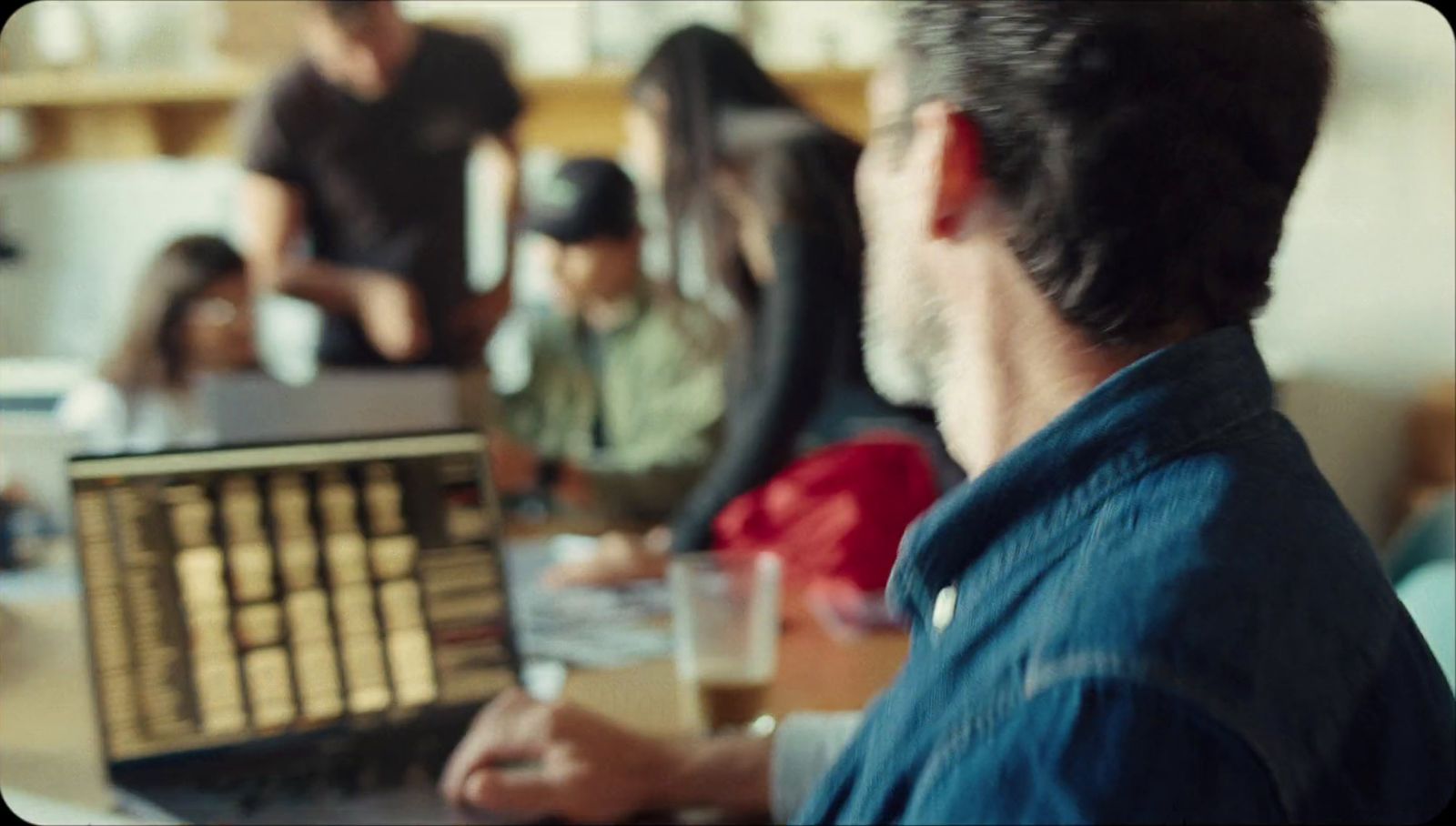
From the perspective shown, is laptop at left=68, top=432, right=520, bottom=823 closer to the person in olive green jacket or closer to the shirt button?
the shirt button

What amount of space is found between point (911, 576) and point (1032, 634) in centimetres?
12

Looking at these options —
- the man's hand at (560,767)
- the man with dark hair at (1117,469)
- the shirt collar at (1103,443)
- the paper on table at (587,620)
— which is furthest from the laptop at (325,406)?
the shirt collar at (1103,443)

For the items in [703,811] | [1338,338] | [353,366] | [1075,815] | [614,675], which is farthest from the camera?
[1338,338]

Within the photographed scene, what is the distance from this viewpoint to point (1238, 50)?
0.60m

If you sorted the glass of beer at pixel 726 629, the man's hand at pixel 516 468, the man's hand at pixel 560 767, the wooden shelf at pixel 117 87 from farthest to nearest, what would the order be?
the wooden shelf at pixel 117 87 → the man's hand at pixel 516 468 → the glass of beer at pixel 726 629 → the man's hand at pixel 560 767

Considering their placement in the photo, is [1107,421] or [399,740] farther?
[399,740]

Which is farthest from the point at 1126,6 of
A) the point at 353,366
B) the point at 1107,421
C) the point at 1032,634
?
the point at 353,366

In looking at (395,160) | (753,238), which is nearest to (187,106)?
(395,160)

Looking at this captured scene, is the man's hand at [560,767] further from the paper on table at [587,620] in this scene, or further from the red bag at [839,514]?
the red bag at [839,514]

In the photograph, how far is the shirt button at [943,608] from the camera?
0.59 meters

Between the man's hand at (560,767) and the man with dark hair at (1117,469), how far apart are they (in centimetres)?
26

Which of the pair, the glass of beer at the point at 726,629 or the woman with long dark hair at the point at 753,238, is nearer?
the glass of beer at the point at 726,629

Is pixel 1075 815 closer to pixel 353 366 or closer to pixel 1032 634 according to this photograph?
pixel 1032 634

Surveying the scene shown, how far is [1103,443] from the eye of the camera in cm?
55
